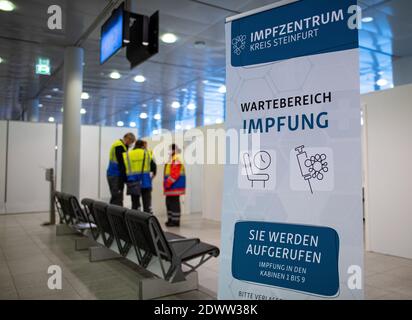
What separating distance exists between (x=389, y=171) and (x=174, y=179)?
3.89 metres

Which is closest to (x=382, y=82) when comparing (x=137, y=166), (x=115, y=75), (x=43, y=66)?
(x=115, y=75)

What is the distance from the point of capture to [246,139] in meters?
1.96

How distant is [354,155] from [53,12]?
5289mm

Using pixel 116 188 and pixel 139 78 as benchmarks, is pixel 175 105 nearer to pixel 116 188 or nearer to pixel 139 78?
pixel 139 78

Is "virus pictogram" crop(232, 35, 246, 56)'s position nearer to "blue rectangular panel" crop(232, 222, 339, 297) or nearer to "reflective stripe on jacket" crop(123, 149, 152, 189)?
"blue rectangular panel" crop(232, 222, 339, 297)

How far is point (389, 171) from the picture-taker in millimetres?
4852

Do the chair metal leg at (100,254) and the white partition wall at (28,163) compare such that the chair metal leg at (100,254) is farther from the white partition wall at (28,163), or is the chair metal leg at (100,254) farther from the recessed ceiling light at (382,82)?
the recessed ceiling light at (382,82)

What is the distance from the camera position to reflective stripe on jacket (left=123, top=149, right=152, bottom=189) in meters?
6.26

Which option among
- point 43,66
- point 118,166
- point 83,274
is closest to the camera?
point 83,274

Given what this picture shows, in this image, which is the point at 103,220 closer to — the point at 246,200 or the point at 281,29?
the point at 246,200

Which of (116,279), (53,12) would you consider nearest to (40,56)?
(53,12)

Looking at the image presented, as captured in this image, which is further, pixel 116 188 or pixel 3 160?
pixel 3 160

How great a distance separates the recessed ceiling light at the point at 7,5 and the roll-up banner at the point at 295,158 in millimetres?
4469

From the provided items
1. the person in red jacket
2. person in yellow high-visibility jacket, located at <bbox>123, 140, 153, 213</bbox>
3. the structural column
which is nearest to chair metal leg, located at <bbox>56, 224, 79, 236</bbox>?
the structural column
